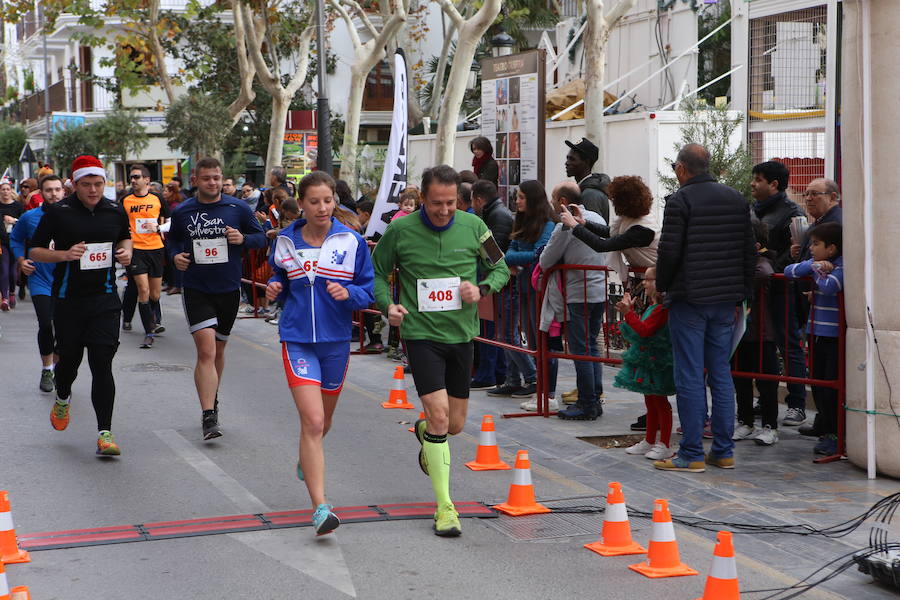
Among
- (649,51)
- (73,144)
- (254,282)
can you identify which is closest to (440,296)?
(254,282)

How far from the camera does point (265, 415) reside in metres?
9.94

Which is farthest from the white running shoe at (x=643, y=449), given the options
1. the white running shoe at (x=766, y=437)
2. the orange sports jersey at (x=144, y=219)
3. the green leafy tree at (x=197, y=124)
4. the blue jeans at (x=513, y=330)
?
the green leafy tree at (x=197, y=124)

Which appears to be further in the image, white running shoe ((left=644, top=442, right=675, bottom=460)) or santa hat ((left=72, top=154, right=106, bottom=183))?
santa hat ((left=72, top=154, right=106, bottom=183))

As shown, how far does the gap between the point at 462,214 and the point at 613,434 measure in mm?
3117

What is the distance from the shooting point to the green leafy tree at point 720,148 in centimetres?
1480

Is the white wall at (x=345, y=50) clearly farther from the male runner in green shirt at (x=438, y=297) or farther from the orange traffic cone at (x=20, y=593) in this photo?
the orange traffic cone at (x=20, y=593)

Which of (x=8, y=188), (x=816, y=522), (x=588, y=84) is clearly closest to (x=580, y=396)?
(x=816, y=522)

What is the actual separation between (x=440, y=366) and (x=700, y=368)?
217 cm

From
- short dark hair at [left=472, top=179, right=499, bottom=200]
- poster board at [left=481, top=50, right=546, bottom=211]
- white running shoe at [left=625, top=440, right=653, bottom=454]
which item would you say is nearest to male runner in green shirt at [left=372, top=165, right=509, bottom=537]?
white running shoe at [left=625, top=440, right=653, bottom=454]

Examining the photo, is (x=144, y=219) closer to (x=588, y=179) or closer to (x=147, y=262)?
(x=147, y=262)

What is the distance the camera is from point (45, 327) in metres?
11.1

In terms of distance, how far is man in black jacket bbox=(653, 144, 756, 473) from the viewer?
769 centimetres

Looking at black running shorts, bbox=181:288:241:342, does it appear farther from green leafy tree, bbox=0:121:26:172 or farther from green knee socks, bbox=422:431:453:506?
green leafy tree, bbox=0:121:26:172

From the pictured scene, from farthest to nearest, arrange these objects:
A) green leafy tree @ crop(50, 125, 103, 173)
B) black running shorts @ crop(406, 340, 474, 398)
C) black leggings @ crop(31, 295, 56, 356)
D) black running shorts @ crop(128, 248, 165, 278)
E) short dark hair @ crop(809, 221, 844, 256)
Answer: green leafy tree @ crop(50, 125, 103, 173), black running shorts @ crop(128, 248, 165, 278), black leggings @ crop(31, 295, 56, 356), short dark hair @ crop(809, 221, 844, 256), black running shorts @ crop(406, 340, 474, 398)
